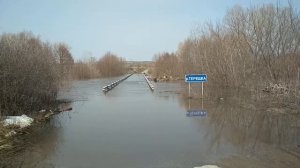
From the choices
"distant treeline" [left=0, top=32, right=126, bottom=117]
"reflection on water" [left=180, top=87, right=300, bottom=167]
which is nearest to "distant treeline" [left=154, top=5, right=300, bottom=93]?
"reflection on water" [left=180, top=87, right=300, bottom=167]

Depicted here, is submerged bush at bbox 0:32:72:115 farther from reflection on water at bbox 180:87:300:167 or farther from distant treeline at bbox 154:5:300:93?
distant treeline at bbox 154:5:300:93

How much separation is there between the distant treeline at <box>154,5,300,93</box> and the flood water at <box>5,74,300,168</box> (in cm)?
828

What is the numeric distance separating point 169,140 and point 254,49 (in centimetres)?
2351

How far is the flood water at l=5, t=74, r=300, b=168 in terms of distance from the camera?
8.84 m

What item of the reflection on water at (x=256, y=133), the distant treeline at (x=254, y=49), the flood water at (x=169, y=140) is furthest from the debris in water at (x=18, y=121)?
the distant treeline at (x=254, y=49)

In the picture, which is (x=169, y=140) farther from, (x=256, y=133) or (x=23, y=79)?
(x=23, y=79)

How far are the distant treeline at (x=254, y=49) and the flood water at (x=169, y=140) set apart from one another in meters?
8.28

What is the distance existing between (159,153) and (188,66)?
147ft

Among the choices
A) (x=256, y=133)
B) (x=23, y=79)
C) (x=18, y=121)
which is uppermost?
(x=23, y=79)

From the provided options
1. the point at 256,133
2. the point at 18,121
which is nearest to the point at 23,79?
the point at 18,121

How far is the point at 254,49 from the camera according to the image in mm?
32500

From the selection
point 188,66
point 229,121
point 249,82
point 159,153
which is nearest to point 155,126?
point 229,121

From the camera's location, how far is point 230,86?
35.5 metres

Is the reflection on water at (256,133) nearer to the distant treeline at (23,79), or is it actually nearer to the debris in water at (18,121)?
the debris in water at (18,121)
